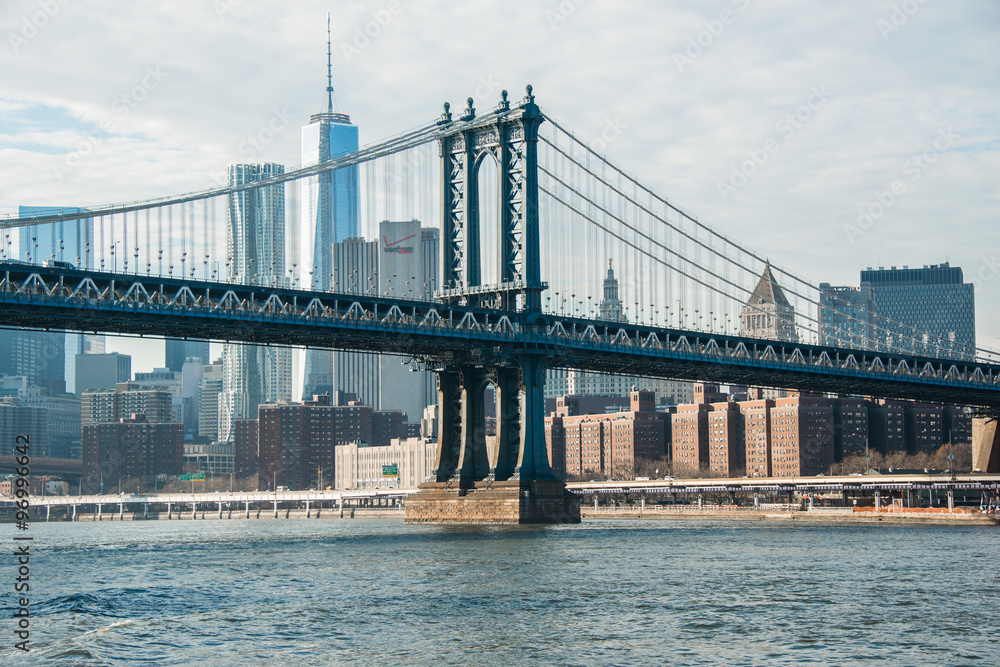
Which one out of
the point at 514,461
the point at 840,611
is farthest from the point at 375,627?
the point at 514,461

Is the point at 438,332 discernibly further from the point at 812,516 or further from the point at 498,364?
the point at 812,516

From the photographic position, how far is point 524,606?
46.9 m

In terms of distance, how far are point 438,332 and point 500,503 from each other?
12795mm

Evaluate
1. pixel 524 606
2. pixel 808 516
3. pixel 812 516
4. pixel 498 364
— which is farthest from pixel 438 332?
pixel 808 516

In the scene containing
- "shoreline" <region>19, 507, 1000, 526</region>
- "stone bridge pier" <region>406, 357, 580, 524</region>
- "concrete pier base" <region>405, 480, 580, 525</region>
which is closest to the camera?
"concrete pier base" <region>405, 480, 580, 525</region>

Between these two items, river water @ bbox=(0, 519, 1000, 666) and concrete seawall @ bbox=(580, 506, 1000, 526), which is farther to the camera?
concrete seawall @ bbox=(580, 506, 1000, 526)

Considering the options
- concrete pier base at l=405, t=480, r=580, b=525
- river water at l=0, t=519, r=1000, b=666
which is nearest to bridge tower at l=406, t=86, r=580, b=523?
concrete pier base at l=405, t=480, r=580, b=525

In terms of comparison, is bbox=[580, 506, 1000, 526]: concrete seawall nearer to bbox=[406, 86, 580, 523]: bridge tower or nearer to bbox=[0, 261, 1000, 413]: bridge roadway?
bbox=[0, 261, 1000, 413]: bridge roadway

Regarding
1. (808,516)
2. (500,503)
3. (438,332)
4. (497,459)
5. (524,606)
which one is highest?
(438,332)

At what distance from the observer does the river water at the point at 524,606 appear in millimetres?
37688

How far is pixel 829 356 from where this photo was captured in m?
123

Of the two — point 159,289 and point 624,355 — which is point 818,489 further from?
point 159,289

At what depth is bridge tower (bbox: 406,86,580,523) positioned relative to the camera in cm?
9756

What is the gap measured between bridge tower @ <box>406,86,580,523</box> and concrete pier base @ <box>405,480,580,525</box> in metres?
0.07
